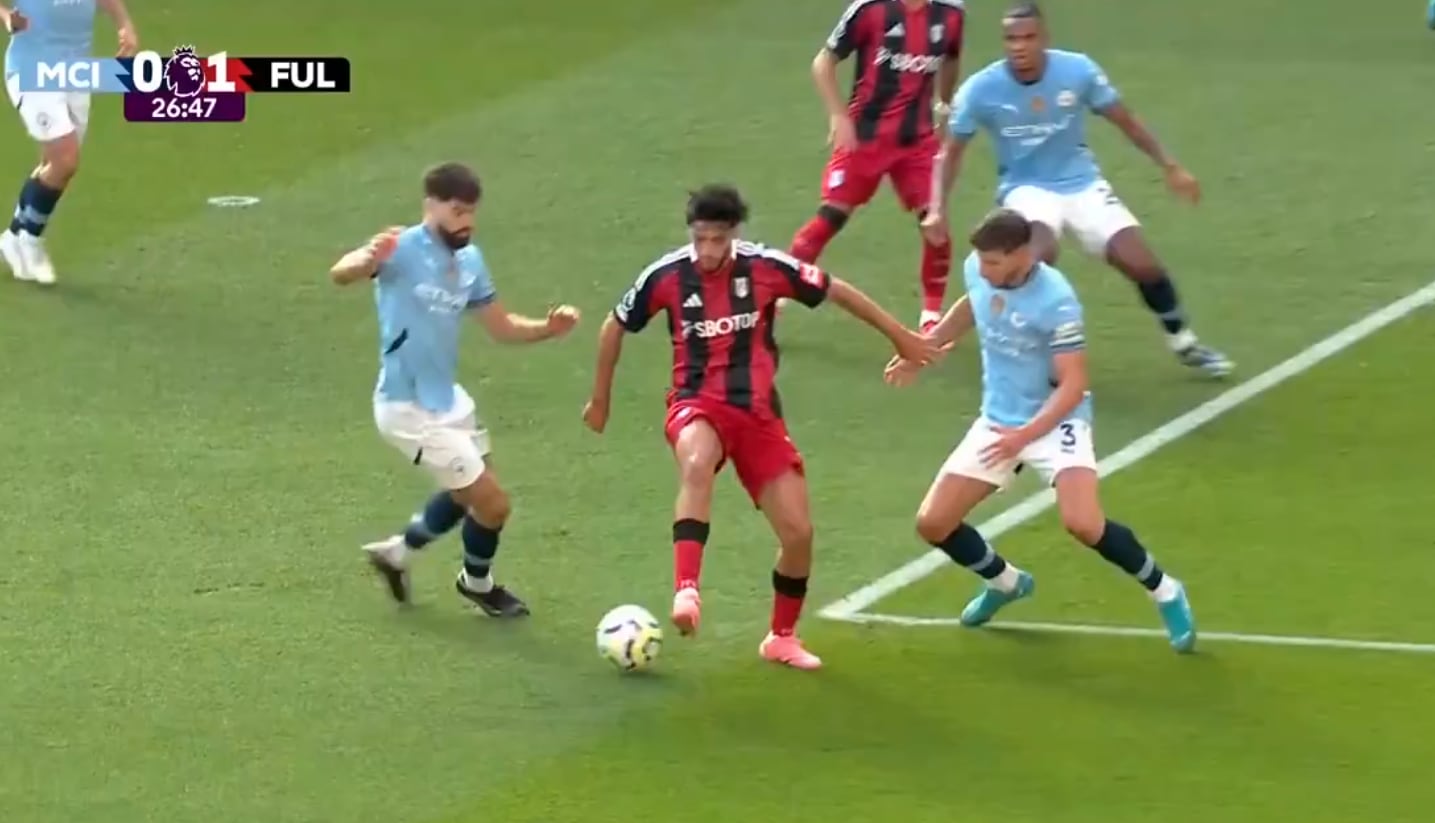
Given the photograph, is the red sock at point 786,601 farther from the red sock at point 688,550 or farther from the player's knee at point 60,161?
the player's knee at point 60,161

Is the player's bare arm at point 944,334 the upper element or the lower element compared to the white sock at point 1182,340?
upper

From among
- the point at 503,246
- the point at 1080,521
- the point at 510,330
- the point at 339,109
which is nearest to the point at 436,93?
the point at 339,109

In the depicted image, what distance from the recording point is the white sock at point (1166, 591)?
458 inches

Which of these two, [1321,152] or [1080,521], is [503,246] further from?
[1080,521]

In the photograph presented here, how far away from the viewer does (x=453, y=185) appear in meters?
11.7

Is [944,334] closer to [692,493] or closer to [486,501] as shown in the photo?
[692,493]

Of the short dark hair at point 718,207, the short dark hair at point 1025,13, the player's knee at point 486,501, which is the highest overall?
the short dark hair at point 1025,13

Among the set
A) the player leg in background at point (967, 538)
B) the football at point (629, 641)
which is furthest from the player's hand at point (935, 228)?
the football at point (629, 641)

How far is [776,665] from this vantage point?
11.6 meters

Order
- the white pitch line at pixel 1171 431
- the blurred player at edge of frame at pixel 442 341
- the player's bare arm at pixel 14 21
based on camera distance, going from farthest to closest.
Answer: the player's bare arm at pixel 14 21, the white pitch line at pixel 1171 431, the blurred player at edge of frame at pixel 442 341

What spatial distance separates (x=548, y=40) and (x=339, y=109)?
2486mm

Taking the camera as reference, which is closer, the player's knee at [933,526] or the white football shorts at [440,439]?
the player's knee at [933,526]

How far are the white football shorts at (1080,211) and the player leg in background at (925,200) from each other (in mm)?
946

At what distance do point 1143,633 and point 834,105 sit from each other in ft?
16.6
